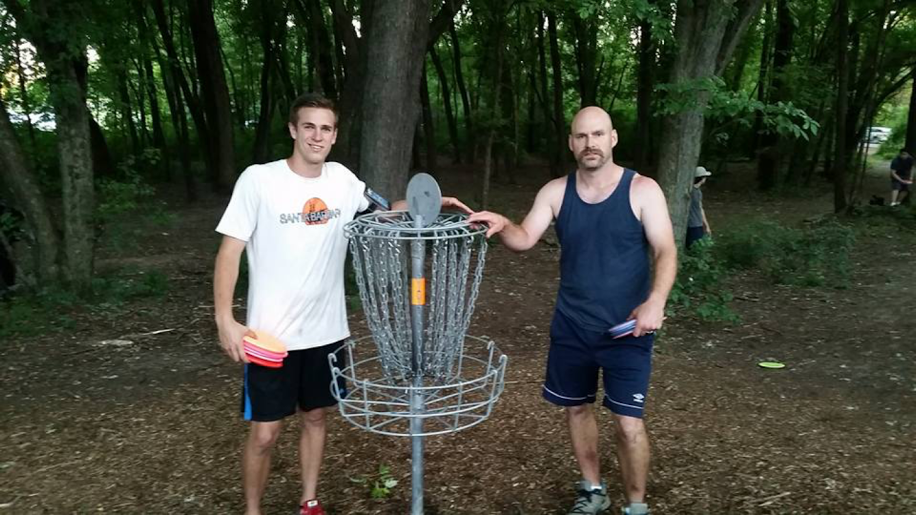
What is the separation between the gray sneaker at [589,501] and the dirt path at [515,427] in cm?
16

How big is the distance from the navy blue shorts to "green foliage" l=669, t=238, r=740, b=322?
373 cm

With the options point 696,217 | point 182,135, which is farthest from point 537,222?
point 182,135

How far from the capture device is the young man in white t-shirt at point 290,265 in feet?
8.77

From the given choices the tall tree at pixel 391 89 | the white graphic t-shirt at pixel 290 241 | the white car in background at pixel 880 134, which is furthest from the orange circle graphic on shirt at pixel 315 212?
the white car in background at pixel 880 134

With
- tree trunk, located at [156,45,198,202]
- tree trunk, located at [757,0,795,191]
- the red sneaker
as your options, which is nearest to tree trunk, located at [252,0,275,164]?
tree trunk, located at [156,45,198,202]

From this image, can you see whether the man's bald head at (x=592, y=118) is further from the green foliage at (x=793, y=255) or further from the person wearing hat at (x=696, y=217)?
the green foliage at (x=793, y=255)

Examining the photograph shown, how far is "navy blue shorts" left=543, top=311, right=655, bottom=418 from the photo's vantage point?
287 centimetres

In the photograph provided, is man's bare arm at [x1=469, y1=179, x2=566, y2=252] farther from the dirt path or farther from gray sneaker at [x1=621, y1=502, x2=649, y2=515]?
the dirt path

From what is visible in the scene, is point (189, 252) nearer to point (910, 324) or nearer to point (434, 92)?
point (910, 324)

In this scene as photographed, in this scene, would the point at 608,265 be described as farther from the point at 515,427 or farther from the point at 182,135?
the point at 182,135

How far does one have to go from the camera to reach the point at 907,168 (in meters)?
13.2

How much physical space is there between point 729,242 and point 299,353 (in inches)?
309

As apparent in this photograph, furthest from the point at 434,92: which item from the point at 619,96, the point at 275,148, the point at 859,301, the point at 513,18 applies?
the point at 859,301

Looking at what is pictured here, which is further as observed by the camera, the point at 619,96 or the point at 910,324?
the point at 619,96
